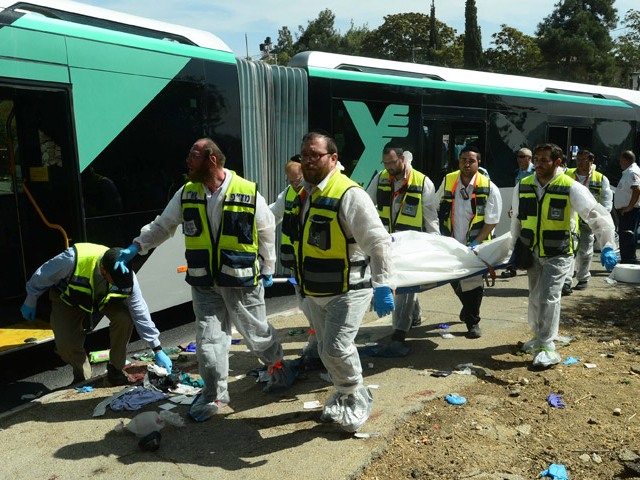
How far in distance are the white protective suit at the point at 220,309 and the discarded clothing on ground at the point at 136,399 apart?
55 cm

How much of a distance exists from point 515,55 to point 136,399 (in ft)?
150

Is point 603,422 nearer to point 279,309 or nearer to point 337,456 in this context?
point 337,456

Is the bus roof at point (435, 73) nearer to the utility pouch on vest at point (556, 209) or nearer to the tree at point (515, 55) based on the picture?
the utility pouch on vest at point (556, 209)

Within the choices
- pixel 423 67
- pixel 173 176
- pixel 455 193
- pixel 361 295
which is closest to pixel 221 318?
pixel 361 295

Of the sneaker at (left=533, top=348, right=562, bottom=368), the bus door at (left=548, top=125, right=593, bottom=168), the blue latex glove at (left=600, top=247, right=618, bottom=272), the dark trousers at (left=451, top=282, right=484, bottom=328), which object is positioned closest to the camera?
the blue latex glove at (left=600, top=247, right=618, bottom=272)

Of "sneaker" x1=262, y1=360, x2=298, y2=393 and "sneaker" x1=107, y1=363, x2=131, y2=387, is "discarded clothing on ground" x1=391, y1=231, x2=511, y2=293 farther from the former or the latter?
"sneaker" x1=107, y1=363, x2=131, y2=387

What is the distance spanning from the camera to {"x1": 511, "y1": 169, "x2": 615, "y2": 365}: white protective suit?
5348 millimetres

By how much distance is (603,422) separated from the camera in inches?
173

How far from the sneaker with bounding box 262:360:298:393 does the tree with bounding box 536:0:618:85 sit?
4632cm

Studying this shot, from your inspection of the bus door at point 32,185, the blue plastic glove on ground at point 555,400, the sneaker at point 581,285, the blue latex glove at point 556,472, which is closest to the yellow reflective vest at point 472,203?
the blue plastic glove on ground at point 555,400

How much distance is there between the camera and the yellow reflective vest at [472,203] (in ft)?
21.4

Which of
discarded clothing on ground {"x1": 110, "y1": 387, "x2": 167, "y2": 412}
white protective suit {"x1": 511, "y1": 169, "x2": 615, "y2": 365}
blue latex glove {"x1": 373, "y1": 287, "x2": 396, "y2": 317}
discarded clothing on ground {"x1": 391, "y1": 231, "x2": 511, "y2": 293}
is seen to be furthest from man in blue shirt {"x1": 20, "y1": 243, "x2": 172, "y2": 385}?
white protective suit {"x1": 511, "y1": 169, "x2": 615, "y2": 365}

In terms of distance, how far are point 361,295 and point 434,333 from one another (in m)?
2.71

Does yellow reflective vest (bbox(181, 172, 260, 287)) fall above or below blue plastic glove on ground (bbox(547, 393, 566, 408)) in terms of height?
above
